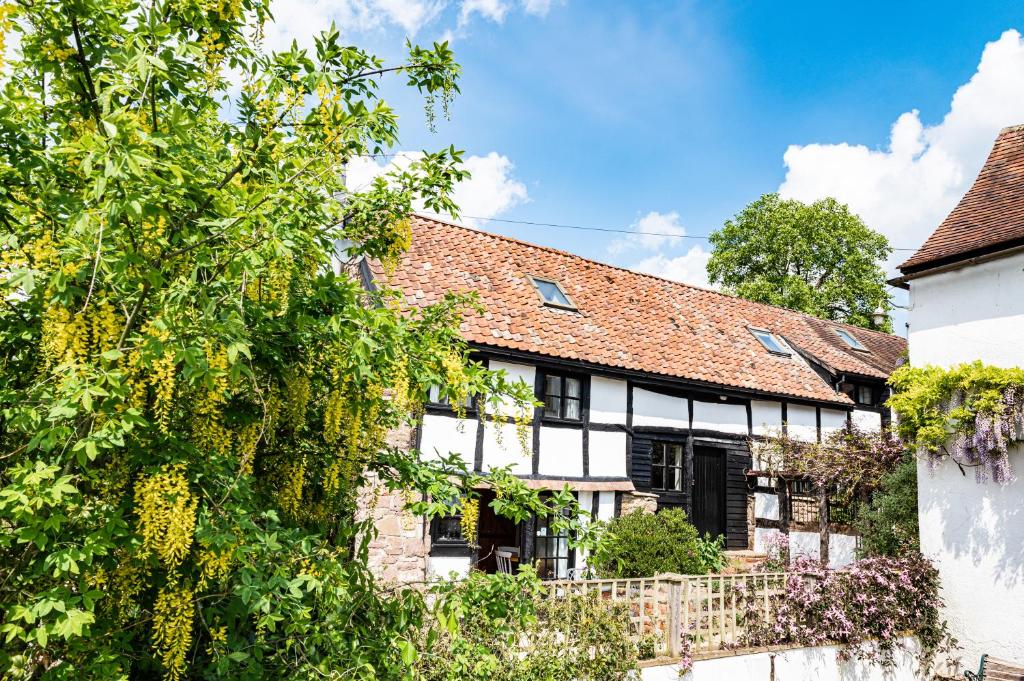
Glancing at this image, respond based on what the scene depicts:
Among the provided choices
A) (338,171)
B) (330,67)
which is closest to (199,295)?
(338,171)

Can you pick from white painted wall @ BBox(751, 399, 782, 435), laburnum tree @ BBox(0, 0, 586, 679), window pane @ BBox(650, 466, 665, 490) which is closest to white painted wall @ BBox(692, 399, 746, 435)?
white painted wall @ BBox(751, 399, 782, 435)

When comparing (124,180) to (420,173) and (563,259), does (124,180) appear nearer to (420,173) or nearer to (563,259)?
(420,173)

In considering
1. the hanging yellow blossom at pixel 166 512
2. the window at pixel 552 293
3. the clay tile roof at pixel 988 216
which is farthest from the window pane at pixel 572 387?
the hanging yellow blossom at pixel 166 512

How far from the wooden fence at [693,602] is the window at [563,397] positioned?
389 centimetres

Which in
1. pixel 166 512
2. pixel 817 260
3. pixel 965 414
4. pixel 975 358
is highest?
pixel 817 260

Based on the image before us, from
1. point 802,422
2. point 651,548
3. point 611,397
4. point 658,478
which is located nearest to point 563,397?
point 611,397

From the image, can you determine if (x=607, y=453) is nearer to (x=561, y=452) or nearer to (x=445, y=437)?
(x=561, y=452)

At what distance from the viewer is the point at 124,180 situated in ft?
7.32

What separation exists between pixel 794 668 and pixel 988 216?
7327 mm

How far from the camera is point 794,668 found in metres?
8.38

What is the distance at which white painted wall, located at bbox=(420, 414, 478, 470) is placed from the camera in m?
10.5

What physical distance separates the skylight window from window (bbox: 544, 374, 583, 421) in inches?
449

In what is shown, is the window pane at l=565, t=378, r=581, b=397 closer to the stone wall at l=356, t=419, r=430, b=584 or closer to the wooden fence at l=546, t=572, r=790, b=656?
the stone wall at l=356, t=419, r=430, b=584

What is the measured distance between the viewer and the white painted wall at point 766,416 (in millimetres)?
14703
